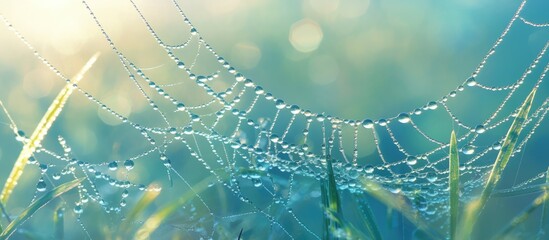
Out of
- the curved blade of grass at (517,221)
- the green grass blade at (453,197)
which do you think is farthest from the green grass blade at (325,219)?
the curved blade of grass at (517,221)

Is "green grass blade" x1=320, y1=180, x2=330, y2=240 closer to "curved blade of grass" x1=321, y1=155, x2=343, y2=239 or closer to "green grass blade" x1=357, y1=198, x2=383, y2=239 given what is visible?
"curved blade of grass" x1=321, y1=155, x2=343, y2=239

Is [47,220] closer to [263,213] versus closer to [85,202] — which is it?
[85,202]

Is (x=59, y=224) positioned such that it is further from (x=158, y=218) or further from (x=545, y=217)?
(x=545, y=217)

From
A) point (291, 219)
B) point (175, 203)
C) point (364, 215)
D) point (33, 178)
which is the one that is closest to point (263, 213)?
point (291, 219)

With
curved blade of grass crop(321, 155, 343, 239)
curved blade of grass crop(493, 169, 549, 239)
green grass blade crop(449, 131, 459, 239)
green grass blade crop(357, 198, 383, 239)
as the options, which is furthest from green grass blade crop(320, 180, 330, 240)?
curved blade of grass crop(493, 169, 549, 239)

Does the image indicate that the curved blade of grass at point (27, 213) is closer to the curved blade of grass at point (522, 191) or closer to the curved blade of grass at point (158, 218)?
the curved blade of grass at point (158, 218)

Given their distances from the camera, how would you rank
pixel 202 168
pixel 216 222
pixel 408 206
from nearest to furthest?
pixel 408 206 < pixel 216 222 < pixel 202 168

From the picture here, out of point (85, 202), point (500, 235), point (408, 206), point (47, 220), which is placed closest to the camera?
point (500, 235)
